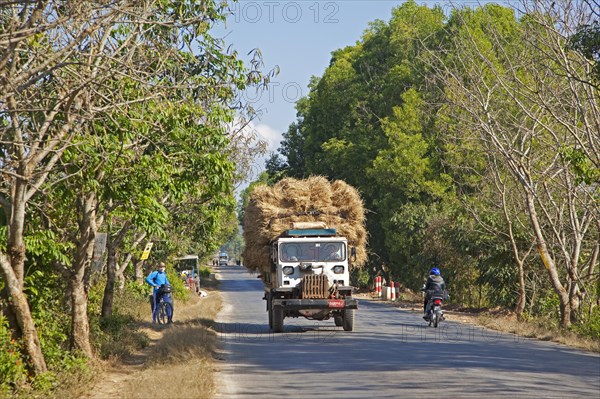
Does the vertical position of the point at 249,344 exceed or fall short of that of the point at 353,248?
it falls short

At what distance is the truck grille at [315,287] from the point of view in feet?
82.8

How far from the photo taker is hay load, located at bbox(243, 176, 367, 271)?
2684 cm

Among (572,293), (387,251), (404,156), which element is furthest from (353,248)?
(387,251)

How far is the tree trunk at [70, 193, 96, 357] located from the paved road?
2.57 meters

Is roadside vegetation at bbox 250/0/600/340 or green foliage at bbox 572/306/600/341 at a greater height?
roadside vegetation at bbox 250/0/600/340

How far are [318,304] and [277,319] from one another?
137 cm

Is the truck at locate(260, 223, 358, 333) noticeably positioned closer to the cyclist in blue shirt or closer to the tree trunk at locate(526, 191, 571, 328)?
the cyclist in blue shirt

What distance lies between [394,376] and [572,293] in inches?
523

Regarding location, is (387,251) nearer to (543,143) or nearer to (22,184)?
(543,143)

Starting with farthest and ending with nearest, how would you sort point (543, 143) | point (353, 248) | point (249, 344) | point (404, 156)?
point (404, 156)
point (543, 143)
point (353, 248)
point (249, 344)

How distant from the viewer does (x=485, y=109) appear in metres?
27.2

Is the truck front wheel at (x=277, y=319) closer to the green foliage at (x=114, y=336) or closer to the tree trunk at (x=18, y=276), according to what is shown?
the green foliage at (x=114, y=336)

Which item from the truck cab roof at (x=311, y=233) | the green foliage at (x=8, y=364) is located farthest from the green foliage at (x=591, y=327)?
the green foliage at (x=8, y=364)

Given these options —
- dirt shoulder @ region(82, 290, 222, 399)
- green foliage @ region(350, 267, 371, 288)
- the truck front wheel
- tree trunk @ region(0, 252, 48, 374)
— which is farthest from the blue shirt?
green foliage @ region(350, 267, 371, 288)
